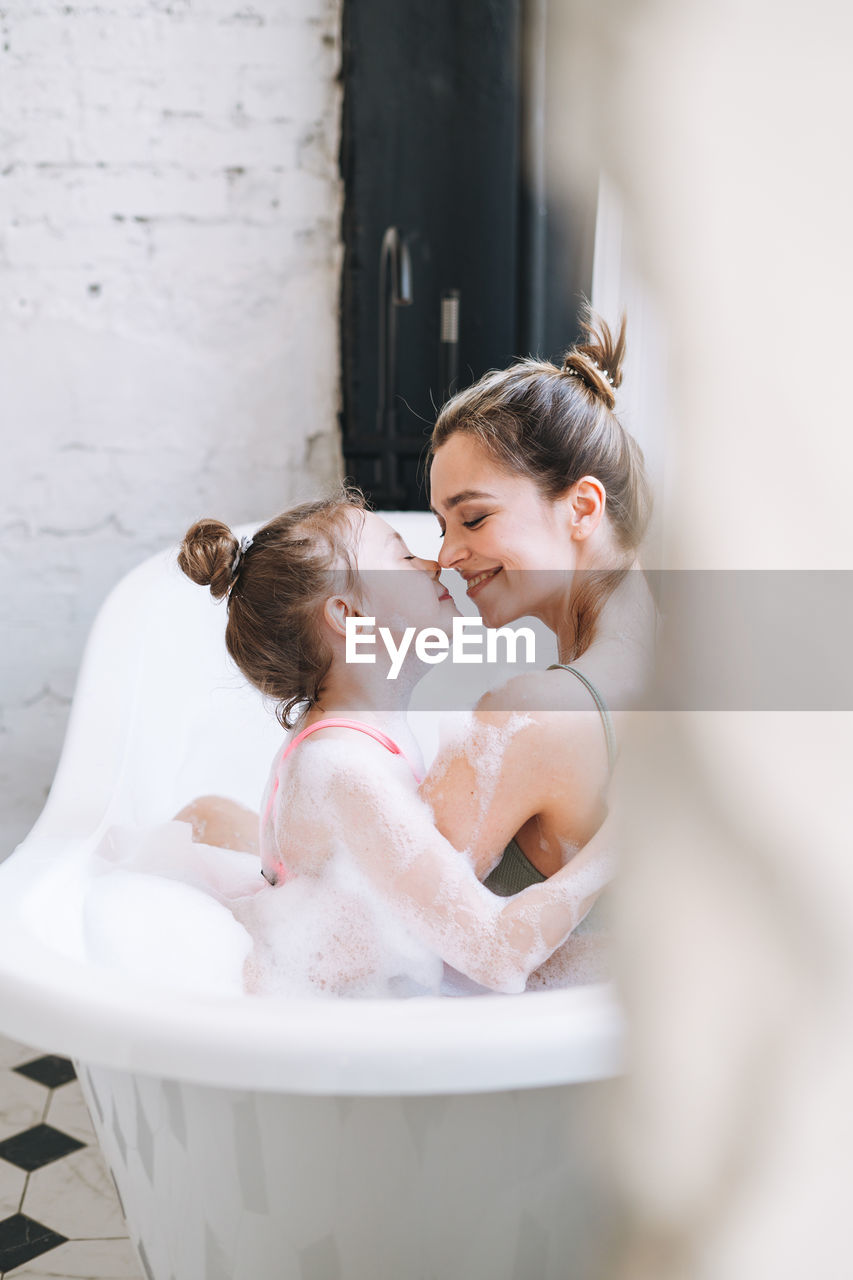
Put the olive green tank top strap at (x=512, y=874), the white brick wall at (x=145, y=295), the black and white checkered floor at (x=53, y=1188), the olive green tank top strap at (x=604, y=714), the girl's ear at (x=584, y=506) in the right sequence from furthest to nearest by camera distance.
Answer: the white brick wall at (x=145, y=295) → the black and white checkered floor at (x=53, y=1188) → the girl's ear at (x=584, y=506) → the olive green tank top strap at (x=512, y=874) → the olive green tank top strap at (x=604, y=714)

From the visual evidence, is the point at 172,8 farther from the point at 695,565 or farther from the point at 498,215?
the point at 695,565

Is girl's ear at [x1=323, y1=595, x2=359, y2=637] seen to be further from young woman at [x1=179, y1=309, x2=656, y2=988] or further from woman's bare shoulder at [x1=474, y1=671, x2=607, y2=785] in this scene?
woman's bare shoulder at [x1=474, y1=671, x2=607, y2=785]

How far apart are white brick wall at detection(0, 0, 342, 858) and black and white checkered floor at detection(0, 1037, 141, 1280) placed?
2.64ft

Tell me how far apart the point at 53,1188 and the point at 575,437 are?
1.17m

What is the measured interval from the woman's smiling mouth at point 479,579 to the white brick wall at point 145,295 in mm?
1258

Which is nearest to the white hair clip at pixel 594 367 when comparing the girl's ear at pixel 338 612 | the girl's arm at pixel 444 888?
the girl's ear at pixel 338 612

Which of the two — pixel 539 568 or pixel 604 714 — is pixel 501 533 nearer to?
pixel 539 568

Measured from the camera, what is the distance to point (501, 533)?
1.07 meters

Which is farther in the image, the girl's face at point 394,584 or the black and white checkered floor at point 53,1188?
the black and white checkered floor at point 53,1188

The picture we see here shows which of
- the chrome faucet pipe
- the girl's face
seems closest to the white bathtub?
the girl's face

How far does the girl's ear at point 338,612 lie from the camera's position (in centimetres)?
109

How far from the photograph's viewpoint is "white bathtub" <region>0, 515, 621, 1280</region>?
642mm

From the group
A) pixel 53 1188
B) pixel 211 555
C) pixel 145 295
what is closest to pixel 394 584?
pixel 211 555

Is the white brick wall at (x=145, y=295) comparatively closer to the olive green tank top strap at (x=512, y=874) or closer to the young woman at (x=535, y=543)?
the young woman at (x=535, y=543)
